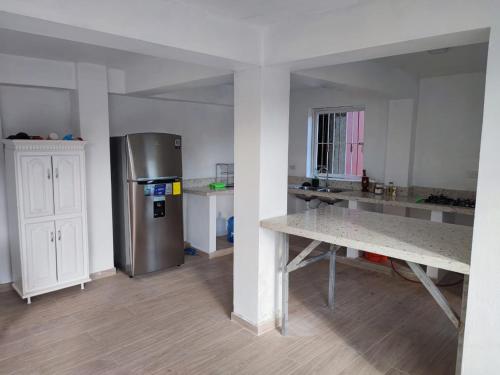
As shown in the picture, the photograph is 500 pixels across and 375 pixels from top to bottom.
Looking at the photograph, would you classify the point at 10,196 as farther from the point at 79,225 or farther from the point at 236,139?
the point at 236,139

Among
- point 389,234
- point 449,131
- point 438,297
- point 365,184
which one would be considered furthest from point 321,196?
point 438,297

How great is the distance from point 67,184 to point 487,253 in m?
3.44

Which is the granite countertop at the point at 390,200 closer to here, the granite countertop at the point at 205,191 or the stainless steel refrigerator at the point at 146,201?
the granite countertop at the point at 205,191

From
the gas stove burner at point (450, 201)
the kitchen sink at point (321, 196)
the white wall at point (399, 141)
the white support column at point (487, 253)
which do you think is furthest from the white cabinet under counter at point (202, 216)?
the white support column at point (487, 253)

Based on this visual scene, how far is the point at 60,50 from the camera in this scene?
337cm

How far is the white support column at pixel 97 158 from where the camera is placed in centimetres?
393

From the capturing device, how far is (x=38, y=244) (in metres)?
3.48

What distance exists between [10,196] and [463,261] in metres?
3.84

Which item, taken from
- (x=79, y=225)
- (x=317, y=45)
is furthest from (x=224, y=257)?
(x=317, y=45)

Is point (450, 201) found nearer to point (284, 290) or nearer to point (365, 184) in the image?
point (365, 184)

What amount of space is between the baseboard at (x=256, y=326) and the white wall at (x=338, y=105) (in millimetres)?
2914

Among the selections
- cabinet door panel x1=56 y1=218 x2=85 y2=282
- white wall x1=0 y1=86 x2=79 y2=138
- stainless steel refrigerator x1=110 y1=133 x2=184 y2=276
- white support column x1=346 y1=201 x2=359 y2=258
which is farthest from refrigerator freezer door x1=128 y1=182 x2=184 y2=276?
white support column x1=346 y1=201 x2=359 y2=258

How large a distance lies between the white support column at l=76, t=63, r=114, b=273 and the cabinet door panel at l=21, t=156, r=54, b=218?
0.55 metres

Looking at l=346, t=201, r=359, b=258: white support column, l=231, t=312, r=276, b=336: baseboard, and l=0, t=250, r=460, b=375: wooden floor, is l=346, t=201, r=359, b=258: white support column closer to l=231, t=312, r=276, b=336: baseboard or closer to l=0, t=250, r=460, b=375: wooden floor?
l=0, t=250, r=460, b=375: wooden floor
